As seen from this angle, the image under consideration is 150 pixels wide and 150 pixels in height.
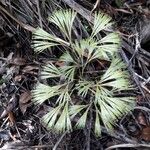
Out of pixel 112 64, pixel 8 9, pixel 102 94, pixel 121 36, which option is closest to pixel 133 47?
pixel 121 36

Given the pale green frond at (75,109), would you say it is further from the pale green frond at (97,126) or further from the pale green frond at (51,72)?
the pale green frond at (51,72)

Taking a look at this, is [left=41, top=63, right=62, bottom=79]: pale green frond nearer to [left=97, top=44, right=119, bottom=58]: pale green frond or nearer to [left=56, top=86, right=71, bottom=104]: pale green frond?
[left=56, top=86, right=71, bottom=104]: pale green frond

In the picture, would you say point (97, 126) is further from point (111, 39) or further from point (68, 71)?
point (111, 39)

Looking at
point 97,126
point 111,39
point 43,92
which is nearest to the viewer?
point 97,126

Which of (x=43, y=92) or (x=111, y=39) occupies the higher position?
(x=111, y=39)

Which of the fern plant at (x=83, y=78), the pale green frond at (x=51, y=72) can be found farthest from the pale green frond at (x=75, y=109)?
the pale green frond at (x=51, y=72)

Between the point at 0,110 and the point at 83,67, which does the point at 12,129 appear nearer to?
the point at 0,110

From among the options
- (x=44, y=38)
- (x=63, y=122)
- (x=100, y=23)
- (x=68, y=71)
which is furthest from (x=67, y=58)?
(x=63, y=122)

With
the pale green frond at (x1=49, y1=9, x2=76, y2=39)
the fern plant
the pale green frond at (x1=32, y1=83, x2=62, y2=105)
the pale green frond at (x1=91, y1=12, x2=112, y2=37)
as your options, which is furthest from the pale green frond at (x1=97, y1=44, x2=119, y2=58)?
the pale green frond at (x1=32, y1=83, x2=62, y2=105)
